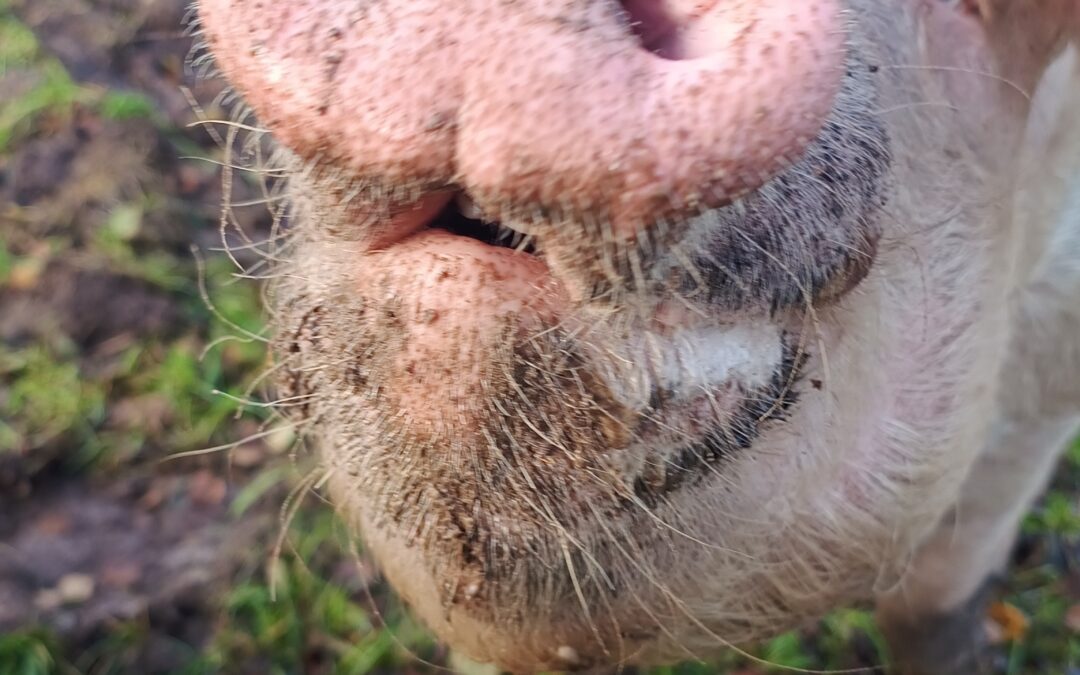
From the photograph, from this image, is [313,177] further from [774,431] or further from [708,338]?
[774,431]

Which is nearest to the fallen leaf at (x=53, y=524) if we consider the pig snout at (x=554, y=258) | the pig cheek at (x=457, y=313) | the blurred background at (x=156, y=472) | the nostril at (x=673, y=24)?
the blurred background at (x=156, y=472)

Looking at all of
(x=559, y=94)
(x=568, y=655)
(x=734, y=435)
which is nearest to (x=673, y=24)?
(x=559, y=94)

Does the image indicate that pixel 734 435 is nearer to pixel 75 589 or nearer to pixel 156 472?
pixel 75 589

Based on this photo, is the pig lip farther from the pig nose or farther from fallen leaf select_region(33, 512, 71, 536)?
fallen leaf select_region(33, 512, 71, 536)

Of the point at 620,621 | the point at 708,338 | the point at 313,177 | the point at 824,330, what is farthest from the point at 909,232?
the point at 313,177

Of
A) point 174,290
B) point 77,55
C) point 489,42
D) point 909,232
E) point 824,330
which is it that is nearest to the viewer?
point 489,42

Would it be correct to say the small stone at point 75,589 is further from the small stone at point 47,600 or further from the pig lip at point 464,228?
the pig lip at point 464,228
